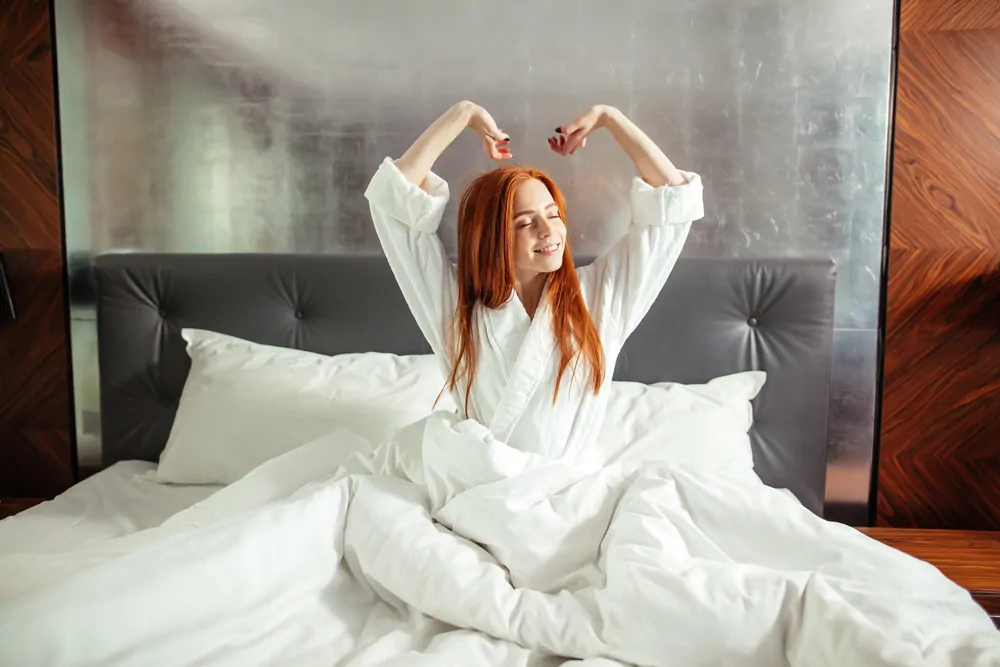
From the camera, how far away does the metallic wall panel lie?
196cm

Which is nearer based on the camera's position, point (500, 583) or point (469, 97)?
point (500, 583)

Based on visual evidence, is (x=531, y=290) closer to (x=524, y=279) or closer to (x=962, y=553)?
(x=524, y=279)

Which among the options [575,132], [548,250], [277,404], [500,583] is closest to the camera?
[500,583]

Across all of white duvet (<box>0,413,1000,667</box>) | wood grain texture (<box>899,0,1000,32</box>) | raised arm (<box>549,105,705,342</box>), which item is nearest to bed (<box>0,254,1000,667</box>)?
white duvet (<box>0,413,1000,667</box>)

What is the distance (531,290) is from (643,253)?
0.22 m

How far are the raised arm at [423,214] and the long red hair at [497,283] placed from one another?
0.05 m

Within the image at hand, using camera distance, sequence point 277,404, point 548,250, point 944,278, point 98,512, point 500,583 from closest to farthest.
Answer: point 500,583 < point 548,250 < point 98,512 < point 277,404 < point 944,278

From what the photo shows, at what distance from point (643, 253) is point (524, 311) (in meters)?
0.25

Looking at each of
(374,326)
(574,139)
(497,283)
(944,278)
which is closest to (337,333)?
(374,326)

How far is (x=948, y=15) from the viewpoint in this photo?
1896 millimetres

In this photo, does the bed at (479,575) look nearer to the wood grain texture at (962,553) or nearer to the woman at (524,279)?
the woman at (524,279)

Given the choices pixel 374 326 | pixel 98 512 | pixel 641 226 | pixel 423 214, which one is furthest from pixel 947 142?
pixel 98 512

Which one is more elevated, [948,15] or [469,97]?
[948,15]

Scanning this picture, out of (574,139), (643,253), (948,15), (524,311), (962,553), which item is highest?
(948,15)
